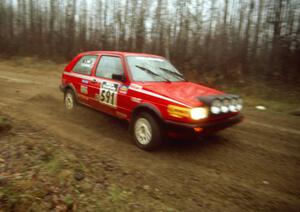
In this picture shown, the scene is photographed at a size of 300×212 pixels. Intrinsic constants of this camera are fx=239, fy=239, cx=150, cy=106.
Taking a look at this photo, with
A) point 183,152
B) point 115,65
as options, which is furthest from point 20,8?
point 183,152

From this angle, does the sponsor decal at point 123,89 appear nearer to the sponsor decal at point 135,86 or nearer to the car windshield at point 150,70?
the sponsor decal at point 135,86

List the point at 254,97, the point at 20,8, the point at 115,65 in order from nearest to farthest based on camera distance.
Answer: the point at 115,65 < the point at 254,97 < the point at 20,8

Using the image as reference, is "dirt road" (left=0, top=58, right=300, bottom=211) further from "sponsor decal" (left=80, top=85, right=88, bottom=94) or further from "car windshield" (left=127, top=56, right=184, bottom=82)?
"car windshield" (left=127, top=56, right=184, bottom=82)

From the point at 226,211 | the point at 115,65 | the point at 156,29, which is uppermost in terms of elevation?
the point at 156,29

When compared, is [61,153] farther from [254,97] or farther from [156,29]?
[156,29]

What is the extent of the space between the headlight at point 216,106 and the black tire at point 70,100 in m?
3.66

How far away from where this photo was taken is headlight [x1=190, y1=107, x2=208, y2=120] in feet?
11.7

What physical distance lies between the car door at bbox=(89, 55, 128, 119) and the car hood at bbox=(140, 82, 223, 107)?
1.88 ft

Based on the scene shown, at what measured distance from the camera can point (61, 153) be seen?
3.44 meters

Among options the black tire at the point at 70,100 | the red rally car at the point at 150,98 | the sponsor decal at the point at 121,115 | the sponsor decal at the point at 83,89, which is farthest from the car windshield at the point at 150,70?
the black tire at the point at 70,100

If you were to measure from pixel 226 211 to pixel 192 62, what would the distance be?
11.7 m

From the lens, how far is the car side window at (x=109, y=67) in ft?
15.7

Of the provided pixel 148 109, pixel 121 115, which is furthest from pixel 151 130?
pixel 121 115

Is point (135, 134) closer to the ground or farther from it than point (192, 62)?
closer to the ground
